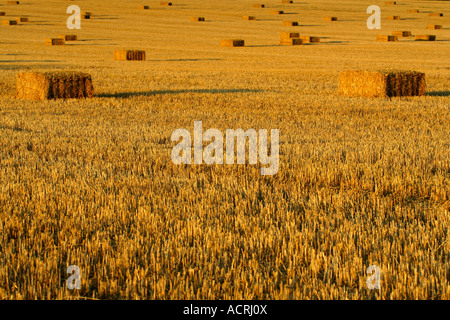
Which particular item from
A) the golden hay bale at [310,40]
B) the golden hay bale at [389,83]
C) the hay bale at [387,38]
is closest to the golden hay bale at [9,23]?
the golden hay bale at [310,40]

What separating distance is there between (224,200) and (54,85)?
420 inches

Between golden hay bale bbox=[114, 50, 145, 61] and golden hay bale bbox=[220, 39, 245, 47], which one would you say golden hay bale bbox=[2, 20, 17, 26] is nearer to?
golden hay bale bbox=[220, 39, 245, 47]

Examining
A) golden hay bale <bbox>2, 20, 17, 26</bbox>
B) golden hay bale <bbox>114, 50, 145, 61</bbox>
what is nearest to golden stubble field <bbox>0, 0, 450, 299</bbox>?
golden hay bale <bbox>114, 50, 145, 61</bbox>

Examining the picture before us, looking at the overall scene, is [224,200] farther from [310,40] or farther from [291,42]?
[310,40]

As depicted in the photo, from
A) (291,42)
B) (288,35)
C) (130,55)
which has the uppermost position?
(288,35)

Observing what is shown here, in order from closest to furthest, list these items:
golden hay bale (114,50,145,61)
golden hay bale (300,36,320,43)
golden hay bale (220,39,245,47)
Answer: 1. golden hay bale (114,50,145,61)
2. golden hay bale (220,39,245,47)
3. golden hay bale (300,36,320,43)

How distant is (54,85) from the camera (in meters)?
16.3

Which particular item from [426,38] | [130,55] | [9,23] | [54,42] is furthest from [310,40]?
[9,23]

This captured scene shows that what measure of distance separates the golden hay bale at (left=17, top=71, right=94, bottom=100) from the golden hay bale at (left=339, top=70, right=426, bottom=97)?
7043 millimetres

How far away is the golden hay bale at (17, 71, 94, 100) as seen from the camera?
16250 millimetres

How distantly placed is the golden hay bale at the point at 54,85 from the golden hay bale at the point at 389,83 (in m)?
7.04
